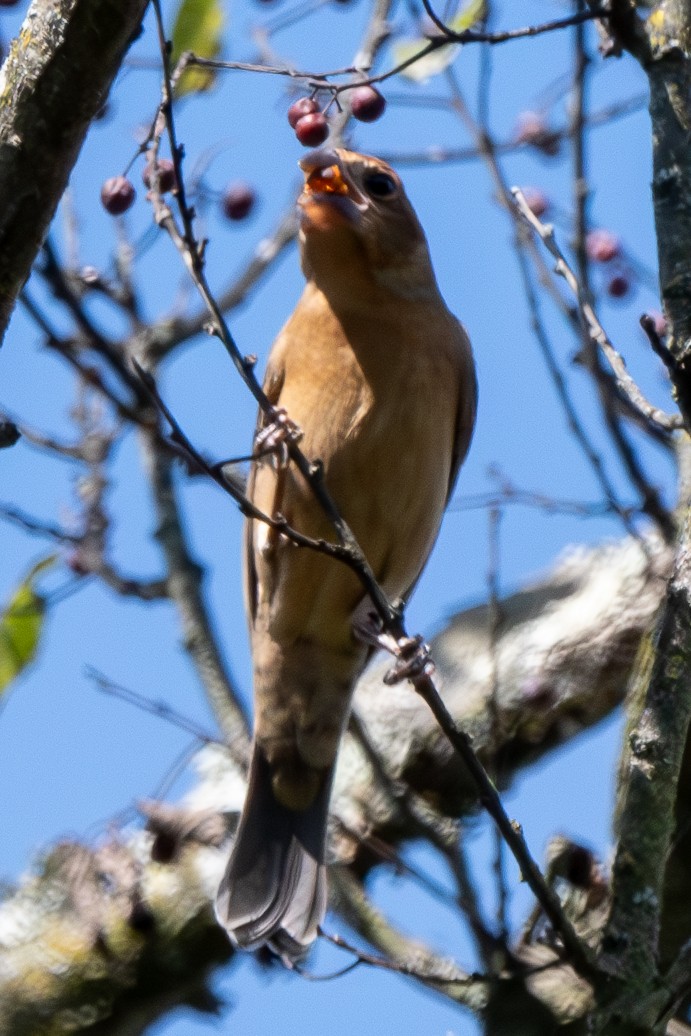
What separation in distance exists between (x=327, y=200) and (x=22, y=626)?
159 centimetres

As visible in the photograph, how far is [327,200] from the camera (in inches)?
169

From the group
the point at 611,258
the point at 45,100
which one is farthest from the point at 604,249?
the point at 45,100

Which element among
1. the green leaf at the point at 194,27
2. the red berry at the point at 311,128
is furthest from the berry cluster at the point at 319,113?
the green leaf at the point at 194,27

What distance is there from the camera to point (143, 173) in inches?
132

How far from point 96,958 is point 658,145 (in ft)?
9.55

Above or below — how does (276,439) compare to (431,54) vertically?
below

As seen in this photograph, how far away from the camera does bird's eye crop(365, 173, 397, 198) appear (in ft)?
14.7

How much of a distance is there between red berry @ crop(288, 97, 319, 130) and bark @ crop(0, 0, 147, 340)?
4.55 feet

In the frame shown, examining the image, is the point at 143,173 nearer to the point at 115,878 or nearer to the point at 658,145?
the point at 658,145

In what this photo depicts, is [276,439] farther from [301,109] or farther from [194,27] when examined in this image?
[194,27]

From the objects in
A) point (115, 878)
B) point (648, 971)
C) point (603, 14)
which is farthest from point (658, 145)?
point (115, 878)

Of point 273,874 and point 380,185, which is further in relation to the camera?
point 380,185

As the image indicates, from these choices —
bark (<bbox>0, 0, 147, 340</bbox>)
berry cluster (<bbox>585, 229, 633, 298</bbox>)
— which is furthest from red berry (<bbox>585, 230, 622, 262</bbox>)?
bark (<bbox>0, 0, 147, 340</bbox>)

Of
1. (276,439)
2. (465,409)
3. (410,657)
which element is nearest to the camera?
(410,657)
